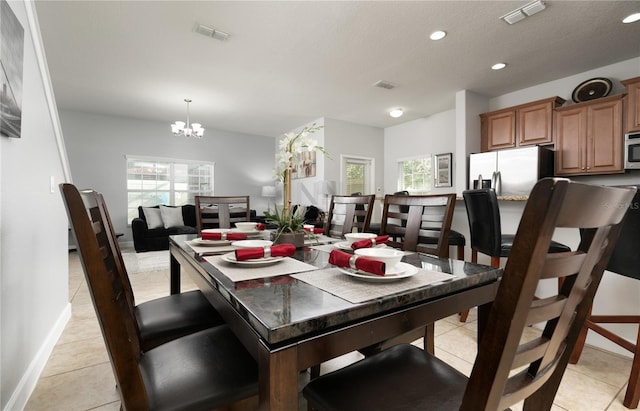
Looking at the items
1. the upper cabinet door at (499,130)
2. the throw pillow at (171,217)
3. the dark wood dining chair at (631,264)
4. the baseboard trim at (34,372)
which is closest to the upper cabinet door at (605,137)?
the upper cabinet door at (499,130)

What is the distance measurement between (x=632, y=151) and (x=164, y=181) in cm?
799

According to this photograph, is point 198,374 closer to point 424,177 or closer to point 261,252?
point 261,252

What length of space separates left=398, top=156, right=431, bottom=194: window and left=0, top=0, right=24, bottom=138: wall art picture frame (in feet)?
19.6

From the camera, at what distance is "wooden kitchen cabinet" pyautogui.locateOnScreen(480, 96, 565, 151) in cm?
414

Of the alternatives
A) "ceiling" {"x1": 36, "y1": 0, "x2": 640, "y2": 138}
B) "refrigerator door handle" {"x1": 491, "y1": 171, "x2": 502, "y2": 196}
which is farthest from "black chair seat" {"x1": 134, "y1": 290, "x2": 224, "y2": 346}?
"refrigerator door handle" {"x1": 491, "y1": 171, "x2": 502, "y2": 196}

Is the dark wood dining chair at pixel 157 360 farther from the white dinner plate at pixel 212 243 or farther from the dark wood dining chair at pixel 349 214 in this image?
the dark wood dining chair at pixel 349 214

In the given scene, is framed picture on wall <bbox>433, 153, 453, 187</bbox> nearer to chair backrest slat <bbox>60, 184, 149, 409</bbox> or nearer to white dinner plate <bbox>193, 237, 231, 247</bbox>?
white dinner plate <bbox>193, 237, 231, 247</bbox>

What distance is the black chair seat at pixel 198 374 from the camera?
2.68 feet

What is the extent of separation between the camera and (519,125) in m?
4.41

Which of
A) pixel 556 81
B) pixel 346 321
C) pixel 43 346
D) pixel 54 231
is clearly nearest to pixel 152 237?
pixel 54 231

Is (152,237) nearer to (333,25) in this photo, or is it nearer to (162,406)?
(333,25)

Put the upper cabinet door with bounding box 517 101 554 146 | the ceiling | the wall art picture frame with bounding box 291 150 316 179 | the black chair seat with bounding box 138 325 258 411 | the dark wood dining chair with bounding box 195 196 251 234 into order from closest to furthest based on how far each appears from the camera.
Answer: the black chair seat with bounding box 138 325 258 411, the dark wood dining chair with bounding box 195 196 251 234, the ceiling, the upper cabinet door with bounding box 517 101 554 146, the wall art picture frame with bounding box 291 150 316 179

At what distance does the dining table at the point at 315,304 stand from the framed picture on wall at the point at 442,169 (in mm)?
4993

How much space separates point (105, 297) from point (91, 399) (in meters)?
1.26
